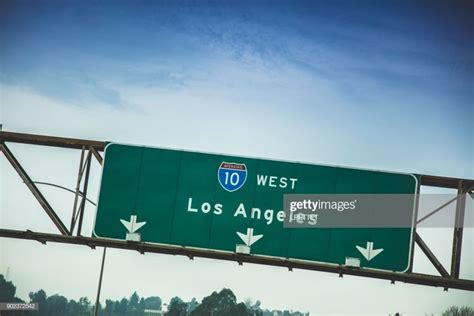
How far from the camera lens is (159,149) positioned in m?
21.9

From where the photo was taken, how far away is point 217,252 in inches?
837

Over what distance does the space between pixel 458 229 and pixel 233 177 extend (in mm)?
6459

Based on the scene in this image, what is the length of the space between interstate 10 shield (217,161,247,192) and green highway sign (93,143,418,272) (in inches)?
1.1

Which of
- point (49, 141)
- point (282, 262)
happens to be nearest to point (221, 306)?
point (49, 141)

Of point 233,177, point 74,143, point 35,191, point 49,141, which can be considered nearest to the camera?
point 233,177

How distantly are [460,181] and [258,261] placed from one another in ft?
20.0

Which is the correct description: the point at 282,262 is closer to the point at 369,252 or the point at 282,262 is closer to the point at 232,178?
the point at 369,252

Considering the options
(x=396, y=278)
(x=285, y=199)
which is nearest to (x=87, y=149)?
(x=285, y=199)

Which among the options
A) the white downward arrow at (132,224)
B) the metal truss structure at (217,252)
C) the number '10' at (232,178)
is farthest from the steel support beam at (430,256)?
the white downward arrow at (132,224)

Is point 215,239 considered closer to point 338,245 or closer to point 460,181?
point 338,245

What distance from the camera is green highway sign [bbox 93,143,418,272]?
68.5ft

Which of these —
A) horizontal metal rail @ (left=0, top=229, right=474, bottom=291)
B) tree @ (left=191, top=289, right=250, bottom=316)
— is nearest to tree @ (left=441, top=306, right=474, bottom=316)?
tree @ (left=191, top=289, right=250, bottom=316)

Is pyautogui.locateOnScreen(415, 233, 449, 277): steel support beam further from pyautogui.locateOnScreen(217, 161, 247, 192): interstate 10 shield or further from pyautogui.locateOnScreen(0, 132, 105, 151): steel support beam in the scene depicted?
pyautogui.locateOnScreen(0, 132, 105, 151): steel support beam

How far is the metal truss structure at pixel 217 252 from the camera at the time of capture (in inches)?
821
